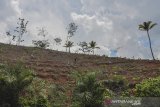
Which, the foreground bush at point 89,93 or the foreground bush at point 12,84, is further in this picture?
the foreground bush at point 89,93

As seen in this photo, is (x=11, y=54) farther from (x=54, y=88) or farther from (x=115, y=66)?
(x=54, y=88)

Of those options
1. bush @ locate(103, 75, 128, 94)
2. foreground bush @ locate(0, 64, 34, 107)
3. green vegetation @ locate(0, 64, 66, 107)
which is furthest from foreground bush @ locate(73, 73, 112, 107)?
bush @ locate(103, 75, 128, 94)

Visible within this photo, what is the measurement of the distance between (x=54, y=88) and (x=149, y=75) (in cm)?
1273

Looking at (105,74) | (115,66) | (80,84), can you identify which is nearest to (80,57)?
(115,66)

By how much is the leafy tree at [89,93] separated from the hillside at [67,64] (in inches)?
328

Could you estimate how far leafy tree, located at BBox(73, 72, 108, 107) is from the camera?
3778cm

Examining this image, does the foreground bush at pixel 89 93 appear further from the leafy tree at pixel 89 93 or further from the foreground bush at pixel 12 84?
the foreground bush at pixel 12 84

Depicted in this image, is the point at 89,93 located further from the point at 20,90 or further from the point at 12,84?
the point at 12,84

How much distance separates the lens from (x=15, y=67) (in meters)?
38.8

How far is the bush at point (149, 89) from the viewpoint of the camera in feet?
135

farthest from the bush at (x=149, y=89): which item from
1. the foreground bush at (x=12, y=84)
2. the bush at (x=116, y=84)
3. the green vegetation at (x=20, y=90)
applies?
the foreground bush at (x=12, y=84)

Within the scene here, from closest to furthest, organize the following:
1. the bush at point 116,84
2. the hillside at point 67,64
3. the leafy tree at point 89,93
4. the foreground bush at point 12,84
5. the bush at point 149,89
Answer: the foreground bush at point 12,84 → the leafy tree at point 89,93 → the bush at point 149,89 → the bush at point 116,84 → the hillside at point 67,64

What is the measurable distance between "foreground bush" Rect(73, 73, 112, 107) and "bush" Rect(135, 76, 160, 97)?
3.81 meters

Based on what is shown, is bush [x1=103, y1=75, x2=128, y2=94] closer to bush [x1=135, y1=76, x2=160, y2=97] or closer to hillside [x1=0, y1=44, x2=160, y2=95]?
hillside [x1=0, y1=44, x2=160, y2=95]
